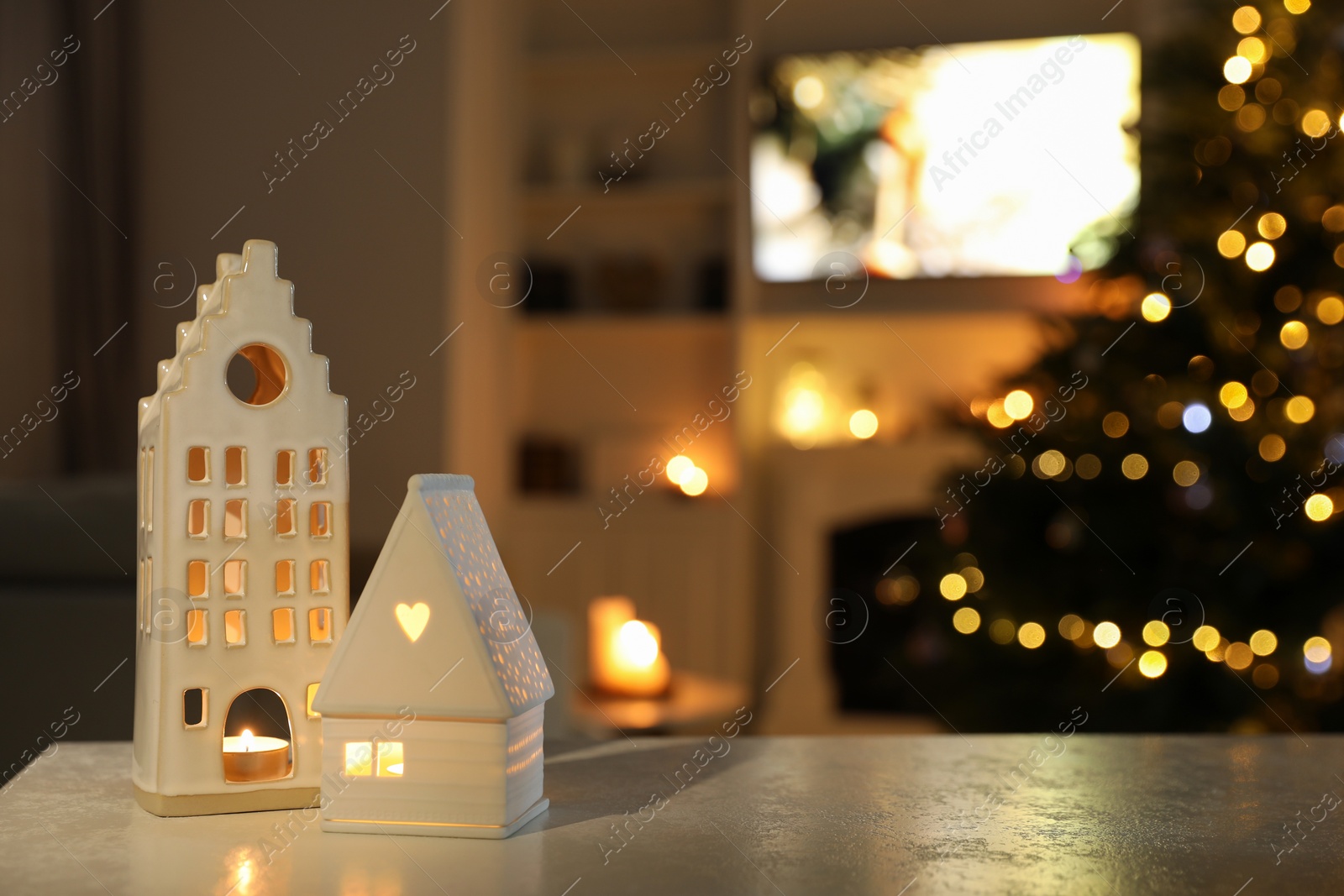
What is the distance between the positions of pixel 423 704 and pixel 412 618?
52mm

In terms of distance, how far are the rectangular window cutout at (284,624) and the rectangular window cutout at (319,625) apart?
1cm

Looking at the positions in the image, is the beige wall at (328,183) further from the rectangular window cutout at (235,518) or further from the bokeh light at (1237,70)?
the rectangular window cutout at (235,518)

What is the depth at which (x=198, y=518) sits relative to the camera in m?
0.71

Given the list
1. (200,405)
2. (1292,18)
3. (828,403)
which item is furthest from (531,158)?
(200,405)

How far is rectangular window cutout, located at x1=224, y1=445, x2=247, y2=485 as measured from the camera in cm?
71

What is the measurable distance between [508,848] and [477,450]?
9.74 feet

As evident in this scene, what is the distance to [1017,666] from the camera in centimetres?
213

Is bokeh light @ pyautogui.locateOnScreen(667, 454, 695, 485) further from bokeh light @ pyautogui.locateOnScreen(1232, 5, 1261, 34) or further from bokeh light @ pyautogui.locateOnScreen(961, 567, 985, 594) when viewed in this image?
bokeh light @ pyautogui.locateOnScreen(1232, 5, 1261, 34)

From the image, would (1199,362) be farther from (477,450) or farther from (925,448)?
(477,450)

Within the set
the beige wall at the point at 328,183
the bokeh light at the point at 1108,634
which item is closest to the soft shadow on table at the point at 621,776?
the bokeh light at the point at 1108,634

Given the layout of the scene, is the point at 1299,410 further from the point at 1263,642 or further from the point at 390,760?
the point at 390,760

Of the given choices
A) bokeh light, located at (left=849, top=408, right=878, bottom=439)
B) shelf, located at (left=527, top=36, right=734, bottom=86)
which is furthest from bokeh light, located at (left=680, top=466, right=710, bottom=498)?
shelf, located at (left=527, top=36, right=734, bottom=86)

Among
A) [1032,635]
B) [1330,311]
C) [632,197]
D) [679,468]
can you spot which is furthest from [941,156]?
[1032,635]

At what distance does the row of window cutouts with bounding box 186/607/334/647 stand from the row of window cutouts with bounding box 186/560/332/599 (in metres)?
A: 0.01
